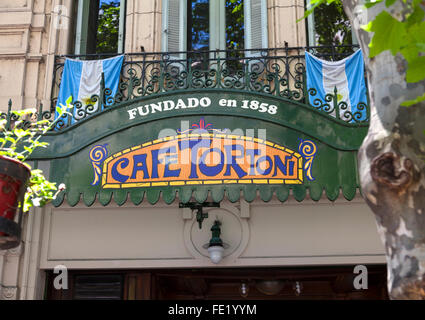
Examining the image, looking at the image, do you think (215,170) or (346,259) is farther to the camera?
(346,259)

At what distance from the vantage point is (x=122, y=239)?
403 inches

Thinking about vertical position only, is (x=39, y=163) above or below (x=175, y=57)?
below

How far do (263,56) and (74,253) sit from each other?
188 inches

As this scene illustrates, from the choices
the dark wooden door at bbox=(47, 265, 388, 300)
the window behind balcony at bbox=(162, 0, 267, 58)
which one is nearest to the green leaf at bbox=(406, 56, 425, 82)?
the dark wooden door at bbox=(47, 265, 388, 300)

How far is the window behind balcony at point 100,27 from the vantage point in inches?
456

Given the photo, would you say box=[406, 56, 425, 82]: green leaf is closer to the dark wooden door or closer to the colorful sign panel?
the colorful sign panel

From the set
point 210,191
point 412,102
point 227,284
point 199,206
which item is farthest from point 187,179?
point 412,102

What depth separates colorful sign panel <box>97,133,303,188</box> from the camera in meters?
8.19

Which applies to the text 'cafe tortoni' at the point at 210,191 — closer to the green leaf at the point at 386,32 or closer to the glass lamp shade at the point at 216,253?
the glass lamp shade at the point at 216,253

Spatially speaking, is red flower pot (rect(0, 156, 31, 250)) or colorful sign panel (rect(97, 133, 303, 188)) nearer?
red flower pot (rect(0, 156, 31, 250))

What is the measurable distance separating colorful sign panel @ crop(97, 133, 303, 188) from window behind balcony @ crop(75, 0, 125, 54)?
150 inches

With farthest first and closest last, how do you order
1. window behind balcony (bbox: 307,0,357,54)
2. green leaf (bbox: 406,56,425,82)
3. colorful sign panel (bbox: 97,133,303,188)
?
window behind balcony (bbox: 307,0,357,54) → colorful sign panel (bbox: 97,133,303,188) → green leaf (bbox: 406,56,425,82)
